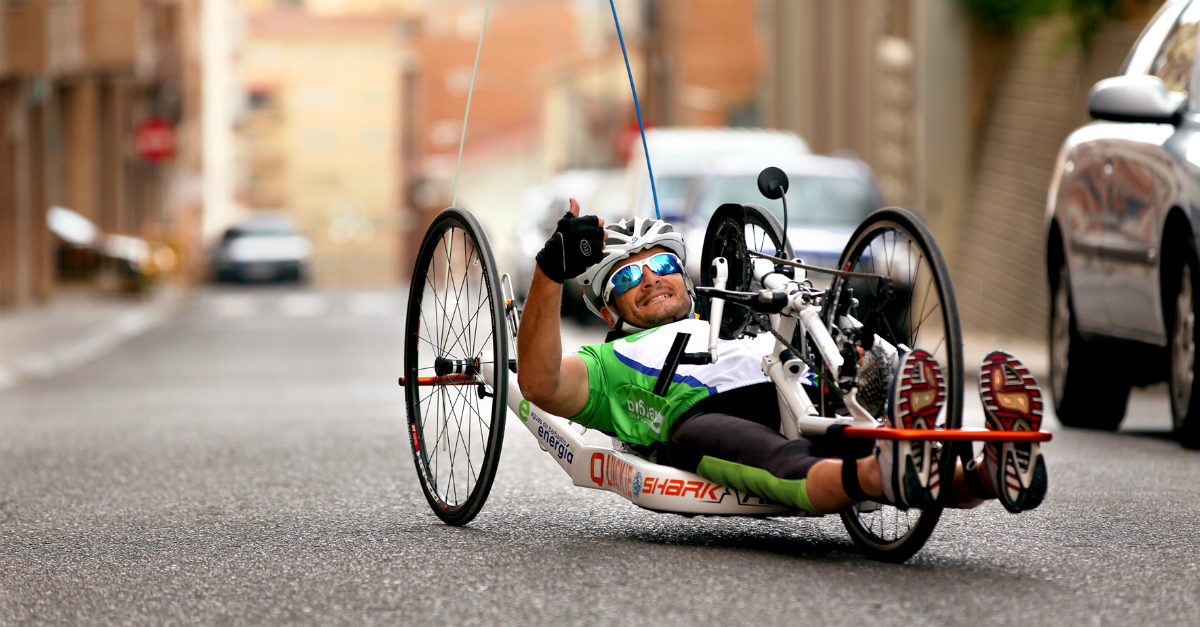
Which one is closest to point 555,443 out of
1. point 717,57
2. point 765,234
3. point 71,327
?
point 765,234

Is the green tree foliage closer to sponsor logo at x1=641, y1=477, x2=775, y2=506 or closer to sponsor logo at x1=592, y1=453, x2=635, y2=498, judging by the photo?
sponsor logo at x1=592, y1=453, x2=635, y2=498

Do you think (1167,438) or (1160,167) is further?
(1167,438)

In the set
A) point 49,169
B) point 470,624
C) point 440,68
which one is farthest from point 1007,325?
point 440,68

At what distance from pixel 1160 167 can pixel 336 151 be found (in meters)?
79.8

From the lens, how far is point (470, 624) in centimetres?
392

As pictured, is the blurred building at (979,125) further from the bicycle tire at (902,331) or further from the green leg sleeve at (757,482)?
the green leg sleeve at (757,482)

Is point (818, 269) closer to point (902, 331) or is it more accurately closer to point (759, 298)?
point (759, 298)

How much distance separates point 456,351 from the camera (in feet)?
19.6

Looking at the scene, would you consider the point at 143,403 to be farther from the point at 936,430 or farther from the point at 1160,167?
the point at 936,430

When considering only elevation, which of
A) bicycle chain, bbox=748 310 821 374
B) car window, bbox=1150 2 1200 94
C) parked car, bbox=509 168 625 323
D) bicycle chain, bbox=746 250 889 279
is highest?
car window, bbox=1150 2 1200 94

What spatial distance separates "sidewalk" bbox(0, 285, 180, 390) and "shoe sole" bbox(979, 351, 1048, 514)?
39.6 feet

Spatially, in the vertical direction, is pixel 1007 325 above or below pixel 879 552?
below

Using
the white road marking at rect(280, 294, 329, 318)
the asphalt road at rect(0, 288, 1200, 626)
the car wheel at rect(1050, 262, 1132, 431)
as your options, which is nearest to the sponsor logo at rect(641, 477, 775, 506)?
the asphalt road at rect(0, 288, 1200, 626)

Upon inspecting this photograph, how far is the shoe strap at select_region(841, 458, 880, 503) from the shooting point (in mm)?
4289
